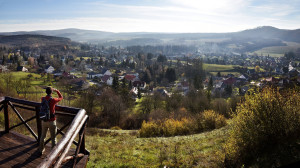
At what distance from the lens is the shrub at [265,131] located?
6.19 meters

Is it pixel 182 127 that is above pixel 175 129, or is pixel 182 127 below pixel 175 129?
above

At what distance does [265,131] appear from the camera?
6.47 metres

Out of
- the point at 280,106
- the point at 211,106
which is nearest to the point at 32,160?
the point at 280,106

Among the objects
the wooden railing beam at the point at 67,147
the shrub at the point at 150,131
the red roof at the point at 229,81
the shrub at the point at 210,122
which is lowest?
the red roof at the point at 229,81

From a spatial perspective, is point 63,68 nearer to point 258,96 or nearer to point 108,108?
point 108,108

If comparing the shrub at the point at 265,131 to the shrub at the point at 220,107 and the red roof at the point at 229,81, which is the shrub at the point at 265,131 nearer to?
the shrub at the point at 220,107

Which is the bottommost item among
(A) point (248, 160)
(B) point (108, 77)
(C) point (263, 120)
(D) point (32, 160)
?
(B) point (108, 77)

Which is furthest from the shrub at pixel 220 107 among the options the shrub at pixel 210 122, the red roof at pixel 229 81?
the red roof at pixel 229 81

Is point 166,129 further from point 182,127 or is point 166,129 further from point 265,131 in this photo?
point 265,131

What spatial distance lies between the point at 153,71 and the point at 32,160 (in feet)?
313

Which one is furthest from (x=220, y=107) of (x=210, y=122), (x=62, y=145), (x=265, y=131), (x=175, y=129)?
(x=62, y=145)

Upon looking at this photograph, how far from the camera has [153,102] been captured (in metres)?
41.7

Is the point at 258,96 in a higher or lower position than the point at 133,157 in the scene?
higher

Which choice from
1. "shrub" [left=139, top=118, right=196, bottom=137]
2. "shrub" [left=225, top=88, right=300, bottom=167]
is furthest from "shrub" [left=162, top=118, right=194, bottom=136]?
"shrub" [left=225, top=88, right=300, bottom=167]
